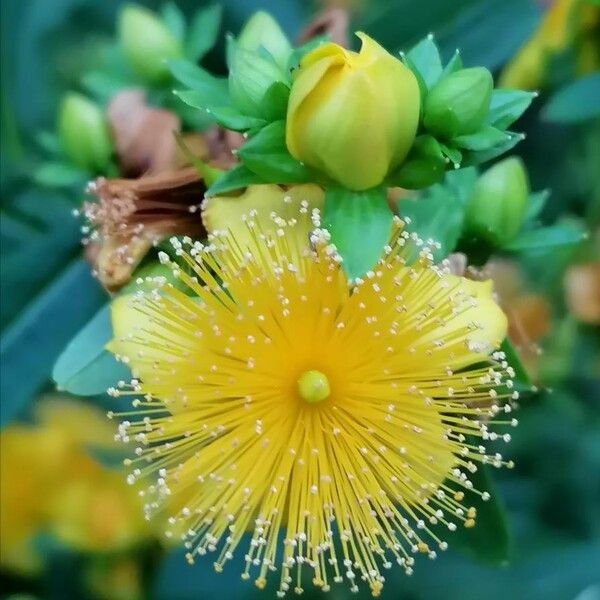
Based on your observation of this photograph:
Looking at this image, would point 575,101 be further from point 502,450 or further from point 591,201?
point 502,450

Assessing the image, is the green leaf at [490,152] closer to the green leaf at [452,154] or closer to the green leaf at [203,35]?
the green leaf at [452,154]

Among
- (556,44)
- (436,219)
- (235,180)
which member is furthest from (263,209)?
(556,44)

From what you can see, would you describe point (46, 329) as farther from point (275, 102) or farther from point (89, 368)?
point (275, 102)

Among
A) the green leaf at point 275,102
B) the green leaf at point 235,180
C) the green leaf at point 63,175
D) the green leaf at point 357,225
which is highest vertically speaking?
the green leaf at point 63,175

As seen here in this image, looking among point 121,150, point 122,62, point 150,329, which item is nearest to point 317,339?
point 150,329

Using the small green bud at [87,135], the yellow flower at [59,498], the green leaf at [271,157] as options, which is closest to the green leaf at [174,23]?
the small green bud at [87,135]
